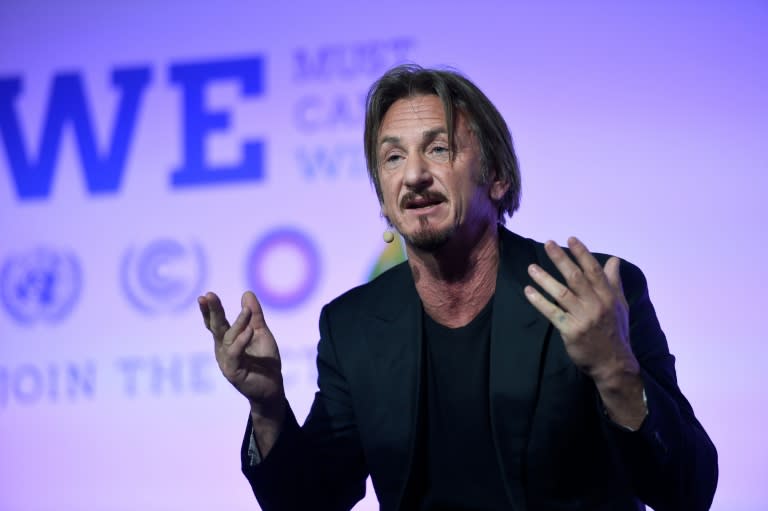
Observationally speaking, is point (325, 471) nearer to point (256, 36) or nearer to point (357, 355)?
point (357, 355)

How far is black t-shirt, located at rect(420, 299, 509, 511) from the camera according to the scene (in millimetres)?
1832

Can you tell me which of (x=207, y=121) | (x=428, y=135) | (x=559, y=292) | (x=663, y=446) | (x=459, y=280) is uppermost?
(x=207, y=121)

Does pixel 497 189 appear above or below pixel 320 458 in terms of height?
above

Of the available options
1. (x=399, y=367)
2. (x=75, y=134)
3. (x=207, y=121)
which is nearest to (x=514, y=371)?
(x=399, y=367)

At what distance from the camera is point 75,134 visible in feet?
11.8

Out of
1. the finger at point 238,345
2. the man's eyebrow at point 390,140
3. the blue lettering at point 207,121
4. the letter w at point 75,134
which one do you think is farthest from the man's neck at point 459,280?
the letter w at point 75,134

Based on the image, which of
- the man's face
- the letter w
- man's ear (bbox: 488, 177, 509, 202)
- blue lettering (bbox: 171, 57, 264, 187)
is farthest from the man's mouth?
the letter w

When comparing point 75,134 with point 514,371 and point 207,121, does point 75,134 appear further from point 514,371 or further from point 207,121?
point 514,371

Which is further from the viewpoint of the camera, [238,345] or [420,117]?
[420,117]

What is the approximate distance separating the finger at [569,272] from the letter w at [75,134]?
8.29 ft

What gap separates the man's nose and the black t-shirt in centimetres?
32

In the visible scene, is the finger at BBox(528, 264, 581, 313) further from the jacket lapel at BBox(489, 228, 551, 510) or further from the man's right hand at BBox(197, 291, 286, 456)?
the man's right hand at BBox(197, 291, 286, 456)

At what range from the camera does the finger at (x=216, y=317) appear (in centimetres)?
175

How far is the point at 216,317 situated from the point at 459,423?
22.1 inches
